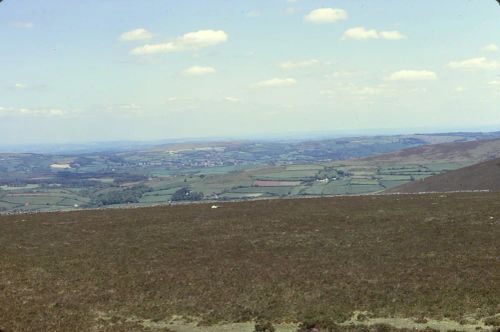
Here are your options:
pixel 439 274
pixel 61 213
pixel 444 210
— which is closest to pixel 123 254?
pixel 439 274

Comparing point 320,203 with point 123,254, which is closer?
point 123,254

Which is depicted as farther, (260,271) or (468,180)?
Result: (468,180)

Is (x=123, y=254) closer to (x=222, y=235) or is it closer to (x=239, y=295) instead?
(x=222, y=235)

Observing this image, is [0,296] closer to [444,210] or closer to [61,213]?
[61,213]

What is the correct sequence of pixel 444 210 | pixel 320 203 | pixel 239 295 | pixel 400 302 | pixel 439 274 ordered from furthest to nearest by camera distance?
pixel 320 203
pixel 444 210
pixel 439 274
pixel 239 295
pixel 400 302

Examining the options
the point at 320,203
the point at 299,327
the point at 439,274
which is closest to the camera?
the point at 299,327

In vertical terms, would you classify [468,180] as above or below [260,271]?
above
